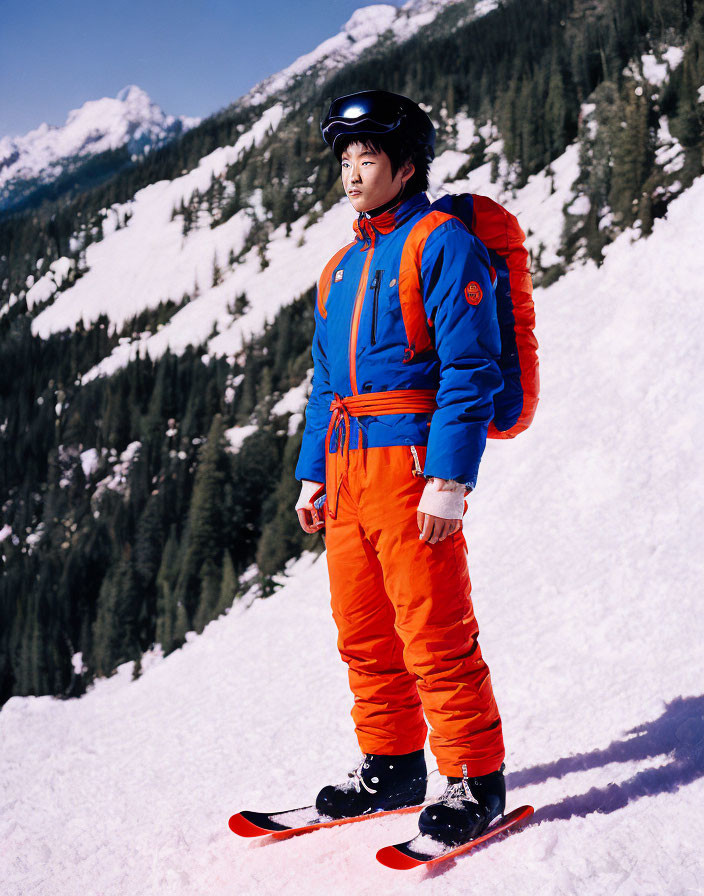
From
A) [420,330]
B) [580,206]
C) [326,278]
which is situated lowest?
[420,330]

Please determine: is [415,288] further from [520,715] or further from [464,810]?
[520,715]

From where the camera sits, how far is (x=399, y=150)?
261 cm

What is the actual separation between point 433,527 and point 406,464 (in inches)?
10.8

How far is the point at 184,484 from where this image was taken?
62.6m

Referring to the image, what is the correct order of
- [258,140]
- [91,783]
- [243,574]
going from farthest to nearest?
[258,140] → [243,574] → [91,783]

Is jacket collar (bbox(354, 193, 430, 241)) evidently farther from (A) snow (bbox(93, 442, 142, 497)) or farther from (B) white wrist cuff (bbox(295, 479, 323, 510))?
(A) snow (bbox(93, 442, 142, 497))

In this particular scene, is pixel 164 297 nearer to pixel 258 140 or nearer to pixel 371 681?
pixel 258 140

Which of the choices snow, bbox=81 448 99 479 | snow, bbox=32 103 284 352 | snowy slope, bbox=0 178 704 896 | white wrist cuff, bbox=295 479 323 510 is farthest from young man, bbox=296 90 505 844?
snow, bbox=32 103 284 352

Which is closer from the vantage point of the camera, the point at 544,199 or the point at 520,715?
the point at 520,715

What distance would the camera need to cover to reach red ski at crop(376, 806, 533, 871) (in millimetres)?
2158

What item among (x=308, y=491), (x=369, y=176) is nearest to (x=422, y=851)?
(x=308, y=491)

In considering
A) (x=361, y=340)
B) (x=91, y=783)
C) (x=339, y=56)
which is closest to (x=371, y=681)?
(x=361, y=340)

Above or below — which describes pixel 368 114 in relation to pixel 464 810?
above

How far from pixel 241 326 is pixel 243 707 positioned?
7062cm
